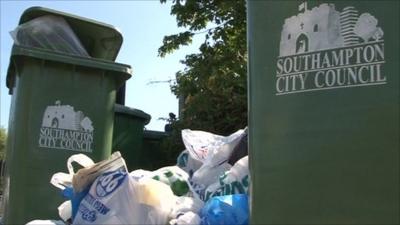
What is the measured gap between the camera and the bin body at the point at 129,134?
5.96 m

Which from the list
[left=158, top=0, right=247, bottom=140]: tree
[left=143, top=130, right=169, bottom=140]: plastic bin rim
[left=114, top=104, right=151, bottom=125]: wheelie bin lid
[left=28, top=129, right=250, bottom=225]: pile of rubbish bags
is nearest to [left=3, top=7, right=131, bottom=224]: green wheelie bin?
[left=28, top=129, right=250, bottom=225]: pile of rubbish bags

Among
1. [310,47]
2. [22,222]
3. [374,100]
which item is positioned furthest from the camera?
[22,222]

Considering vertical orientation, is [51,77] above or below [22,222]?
above

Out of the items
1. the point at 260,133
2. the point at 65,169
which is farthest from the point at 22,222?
the point at 260,133

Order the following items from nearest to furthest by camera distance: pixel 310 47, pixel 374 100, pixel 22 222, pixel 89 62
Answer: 1. pixel 374 100
2. pixel 310 47
3. pixel 22 222
4. pixel 89 62

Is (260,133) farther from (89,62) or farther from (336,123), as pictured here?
(89,62)

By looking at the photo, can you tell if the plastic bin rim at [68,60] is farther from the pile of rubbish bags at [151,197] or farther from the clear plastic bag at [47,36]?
the pile of rubbish bags at [151,197]

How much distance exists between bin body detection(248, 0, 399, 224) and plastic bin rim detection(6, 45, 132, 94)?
1795mm

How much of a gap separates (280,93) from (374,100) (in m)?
0.30

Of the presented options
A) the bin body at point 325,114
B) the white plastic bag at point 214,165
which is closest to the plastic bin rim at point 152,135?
the white plastic bag at point 214,165

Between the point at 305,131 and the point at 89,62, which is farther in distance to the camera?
the point at 89,62

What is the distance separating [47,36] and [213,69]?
5.61m

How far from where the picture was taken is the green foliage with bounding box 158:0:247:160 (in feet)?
27.7

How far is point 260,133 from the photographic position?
6.16 feet
